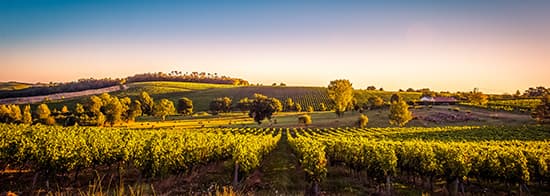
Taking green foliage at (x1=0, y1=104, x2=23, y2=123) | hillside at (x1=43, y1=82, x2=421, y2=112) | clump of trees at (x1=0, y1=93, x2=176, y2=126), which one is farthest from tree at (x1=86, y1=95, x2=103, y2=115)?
hillside at (x1=43, y1=82, x2=421, y2=112)

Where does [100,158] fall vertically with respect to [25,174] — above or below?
above

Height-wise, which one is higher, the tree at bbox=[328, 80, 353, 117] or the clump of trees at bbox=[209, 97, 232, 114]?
the tree at bbox=[328, 80, 353, 117]

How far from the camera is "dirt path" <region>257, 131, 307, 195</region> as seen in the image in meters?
20.0

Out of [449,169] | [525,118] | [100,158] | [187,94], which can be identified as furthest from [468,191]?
[187,94]

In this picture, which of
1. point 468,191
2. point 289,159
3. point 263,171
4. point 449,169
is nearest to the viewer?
point 449,169

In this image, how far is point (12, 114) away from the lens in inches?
3280

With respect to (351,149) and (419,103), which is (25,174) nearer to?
(351,149)

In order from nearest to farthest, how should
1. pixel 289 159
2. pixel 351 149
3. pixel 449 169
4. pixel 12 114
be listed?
pixel 449 169, pixel 351 149, pixel 289 159, pixel 12 114

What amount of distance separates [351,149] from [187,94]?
429ft

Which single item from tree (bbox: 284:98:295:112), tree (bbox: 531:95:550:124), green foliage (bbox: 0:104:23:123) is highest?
tree (bbox: 531:95:550:124)

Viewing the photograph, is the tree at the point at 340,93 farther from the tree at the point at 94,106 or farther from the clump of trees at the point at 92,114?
the tree at the point at 94,106

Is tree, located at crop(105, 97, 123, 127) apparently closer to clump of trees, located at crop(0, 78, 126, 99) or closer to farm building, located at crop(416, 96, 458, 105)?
clump of trees, located at crop(0, 78, 126, 99)

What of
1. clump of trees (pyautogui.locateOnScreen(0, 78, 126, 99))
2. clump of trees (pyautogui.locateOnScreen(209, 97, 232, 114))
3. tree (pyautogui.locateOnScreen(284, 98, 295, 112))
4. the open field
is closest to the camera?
the open field

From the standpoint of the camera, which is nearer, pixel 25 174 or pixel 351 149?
pixel 25 174
